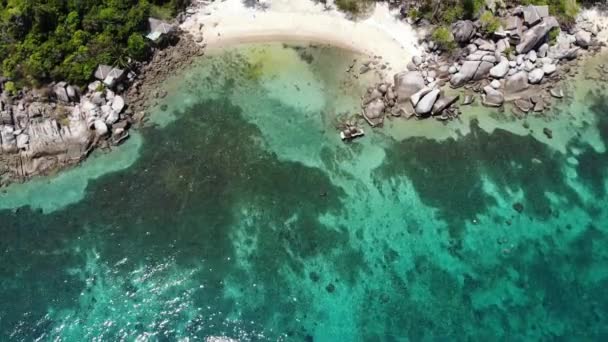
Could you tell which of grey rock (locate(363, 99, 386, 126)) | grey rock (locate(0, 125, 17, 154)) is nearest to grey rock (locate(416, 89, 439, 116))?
grey rock (locate(363, 99, 386, 126))

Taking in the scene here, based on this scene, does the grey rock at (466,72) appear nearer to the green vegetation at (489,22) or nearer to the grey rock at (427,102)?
the grey rock at (427,102)

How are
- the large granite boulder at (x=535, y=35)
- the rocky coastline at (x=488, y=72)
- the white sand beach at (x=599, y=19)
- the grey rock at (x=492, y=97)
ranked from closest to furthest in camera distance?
the rocky coastline at (x=488, y=72) → the grey rock at (x=492, y=97) → the large granite boulder at (x=535, y=35) → the white sand beach at (x=599, y=19)

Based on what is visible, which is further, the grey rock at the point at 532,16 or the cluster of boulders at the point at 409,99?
the grey rock at the point at 532,16

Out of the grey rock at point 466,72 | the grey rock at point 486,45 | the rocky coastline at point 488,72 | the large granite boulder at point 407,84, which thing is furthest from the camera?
the grey rock at point 486,45

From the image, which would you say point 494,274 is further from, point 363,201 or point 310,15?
point 310,15

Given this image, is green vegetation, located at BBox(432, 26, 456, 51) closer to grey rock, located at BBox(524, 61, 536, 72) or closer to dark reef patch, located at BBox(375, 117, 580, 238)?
grey rock, located at BBox(524, 61, 536, 72)

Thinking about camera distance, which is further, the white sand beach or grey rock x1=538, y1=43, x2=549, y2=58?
the white sand beach

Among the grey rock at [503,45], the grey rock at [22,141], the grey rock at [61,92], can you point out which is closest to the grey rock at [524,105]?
the grey rock at [503,45]
